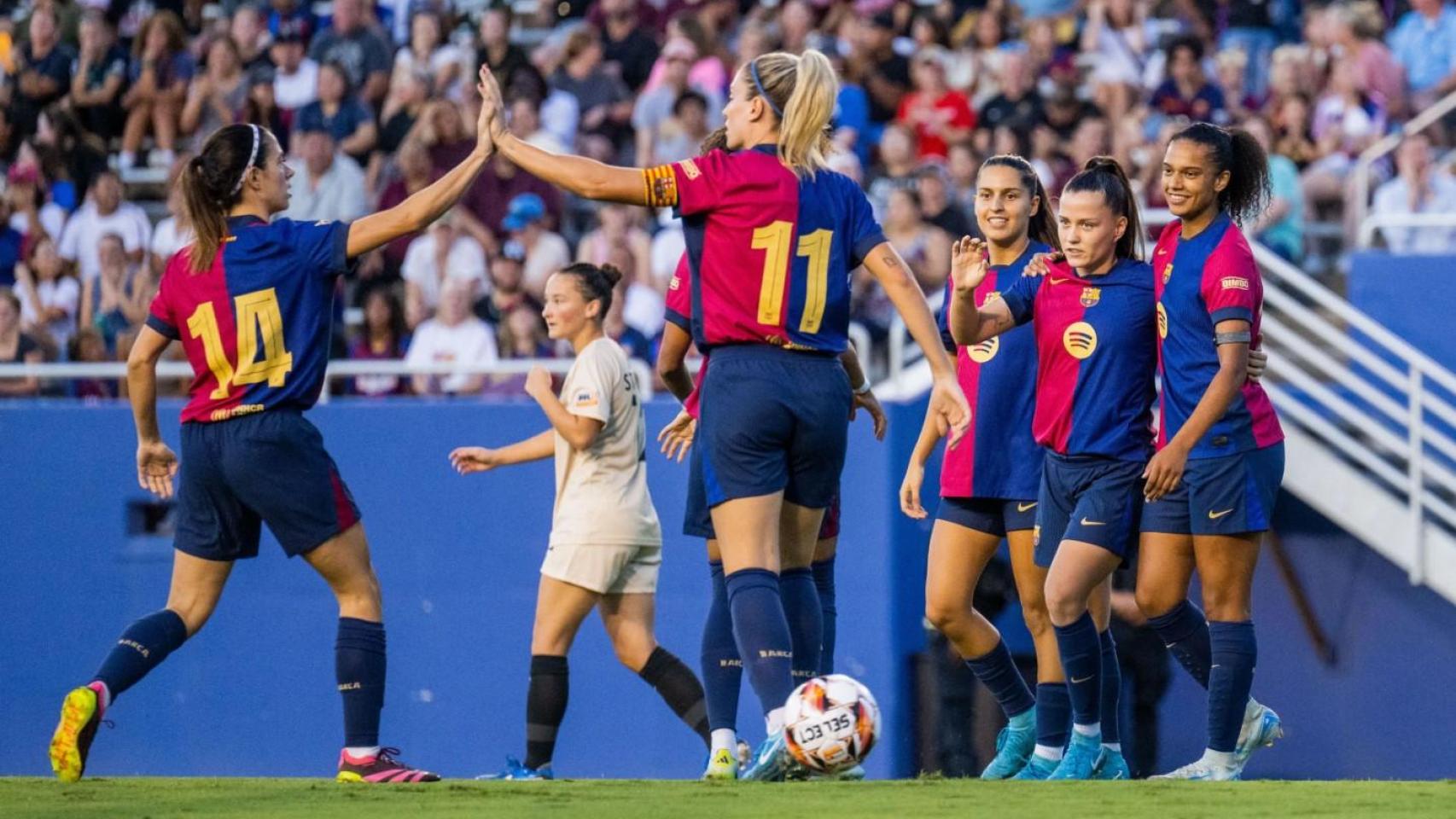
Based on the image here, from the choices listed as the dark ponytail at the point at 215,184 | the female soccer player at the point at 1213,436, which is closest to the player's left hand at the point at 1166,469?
the female soccer player at the point at 1213,436

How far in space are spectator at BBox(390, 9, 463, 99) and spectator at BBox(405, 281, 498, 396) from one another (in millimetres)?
2916

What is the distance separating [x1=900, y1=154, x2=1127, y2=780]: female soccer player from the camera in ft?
23.8

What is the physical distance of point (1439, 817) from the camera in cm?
533

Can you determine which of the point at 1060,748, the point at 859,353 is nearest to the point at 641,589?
the point at 1060,748

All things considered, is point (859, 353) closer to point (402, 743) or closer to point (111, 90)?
point (402, 743)

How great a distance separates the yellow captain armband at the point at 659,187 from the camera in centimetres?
618

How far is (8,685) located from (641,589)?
5282 millimetres

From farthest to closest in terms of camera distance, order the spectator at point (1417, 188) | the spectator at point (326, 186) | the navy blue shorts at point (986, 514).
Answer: the spectator at point (326, 186) < the spectator at point (1417, 188) < the navy blue shorts at point (986, 514)

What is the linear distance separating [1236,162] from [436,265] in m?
7.00

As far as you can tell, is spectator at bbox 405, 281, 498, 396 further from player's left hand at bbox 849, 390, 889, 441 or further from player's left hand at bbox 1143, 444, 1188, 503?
player's left hand at bbox 1143, 444, 1188, 503

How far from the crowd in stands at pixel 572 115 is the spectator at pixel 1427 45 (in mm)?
17

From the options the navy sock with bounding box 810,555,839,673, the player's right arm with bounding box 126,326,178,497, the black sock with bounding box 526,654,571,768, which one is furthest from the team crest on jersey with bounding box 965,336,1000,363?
the player's right arm with bounding box 126,326,178,497

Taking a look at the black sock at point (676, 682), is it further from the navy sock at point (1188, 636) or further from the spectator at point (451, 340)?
the spectator at point (451, 340)

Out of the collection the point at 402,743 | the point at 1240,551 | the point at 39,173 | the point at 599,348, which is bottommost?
the point at 402,743
